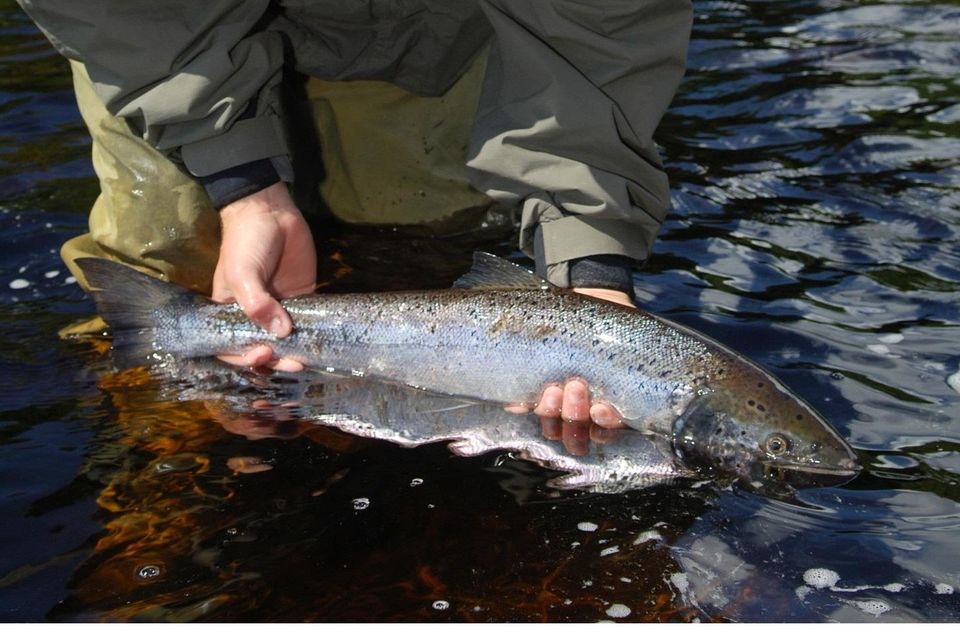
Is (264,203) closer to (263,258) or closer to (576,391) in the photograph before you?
(263,258)

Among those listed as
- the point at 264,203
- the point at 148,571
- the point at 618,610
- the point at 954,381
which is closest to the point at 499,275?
the point at 264,203

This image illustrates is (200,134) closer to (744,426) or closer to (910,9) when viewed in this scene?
(744,426)

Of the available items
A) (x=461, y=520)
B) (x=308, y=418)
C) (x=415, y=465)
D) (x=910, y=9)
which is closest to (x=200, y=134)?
(x=308, y=418)

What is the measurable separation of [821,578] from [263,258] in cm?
209

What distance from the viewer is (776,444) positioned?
321 cm

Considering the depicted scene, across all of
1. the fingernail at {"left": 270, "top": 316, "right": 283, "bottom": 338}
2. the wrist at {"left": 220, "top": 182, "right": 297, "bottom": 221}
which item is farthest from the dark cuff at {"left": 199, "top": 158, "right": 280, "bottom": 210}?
the fingernail at {"left": 270, "top": 316, "right": 283, "bottom": 338}

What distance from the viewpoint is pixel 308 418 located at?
3.57 m

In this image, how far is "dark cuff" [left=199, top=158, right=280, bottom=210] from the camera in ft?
12.8

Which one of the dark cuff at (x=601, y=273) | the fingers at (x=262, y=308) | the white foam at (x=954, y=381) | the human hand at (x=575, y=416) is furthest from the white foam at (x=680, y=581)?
the fingers at (x=262, y=308)

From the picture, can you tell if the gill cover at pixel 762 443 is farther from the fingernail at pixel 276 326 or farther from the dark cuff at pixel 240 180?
the dark cuff at pixel 240 180

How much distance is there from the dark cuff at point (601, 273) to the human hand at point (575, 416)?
0.49m

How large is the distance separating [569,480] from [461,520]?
366 millimetres

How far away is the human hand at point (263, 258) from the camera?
3.75m
